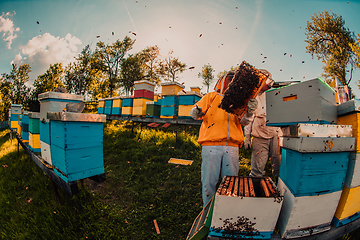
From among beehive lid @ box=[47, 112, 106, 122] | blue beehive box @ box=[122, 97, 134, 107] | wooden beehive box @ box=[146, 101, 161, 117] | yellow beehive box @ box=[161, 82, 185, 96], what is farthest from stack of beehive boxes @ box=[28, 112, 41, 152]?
blue beehive box @ box=[122, 97, 134, 107]

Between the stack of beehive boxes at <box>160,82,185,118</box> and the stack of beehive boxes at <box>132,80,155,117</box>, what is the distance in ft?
Answer: 3.17

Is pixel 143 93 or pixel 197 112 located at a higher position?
pixel 143 93

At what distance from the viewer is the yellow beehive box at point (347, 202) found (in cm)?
139

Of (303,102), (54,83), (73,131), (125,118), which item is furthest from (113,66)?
(303,102)

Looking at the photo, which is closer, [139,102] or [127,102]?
[139,102]

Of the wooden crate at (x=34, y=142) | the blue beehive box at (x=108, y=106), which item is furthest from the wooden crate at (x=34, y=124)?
the blue beehive box at (x=108, y=106)

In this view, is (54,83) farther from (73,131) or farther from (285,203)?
(285,203)

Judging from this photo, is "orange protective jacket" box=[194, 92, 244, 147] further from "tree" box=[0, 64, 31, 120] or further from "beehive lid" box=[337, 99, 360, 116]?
"tree" box=[0, 64, 31, 120]

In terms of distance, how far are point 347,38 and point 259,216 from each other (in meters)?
18.7

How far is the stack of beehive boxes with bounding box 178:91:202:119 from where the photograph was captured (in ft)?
16.6

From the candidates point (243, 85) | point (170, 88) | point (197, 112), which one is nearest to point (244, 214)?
point (243, 85)

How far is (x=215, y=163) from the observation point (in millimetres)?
2074

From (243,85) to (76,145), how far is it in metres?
2.27

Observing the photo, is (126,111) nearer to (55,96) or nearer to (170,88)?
(170,88)
